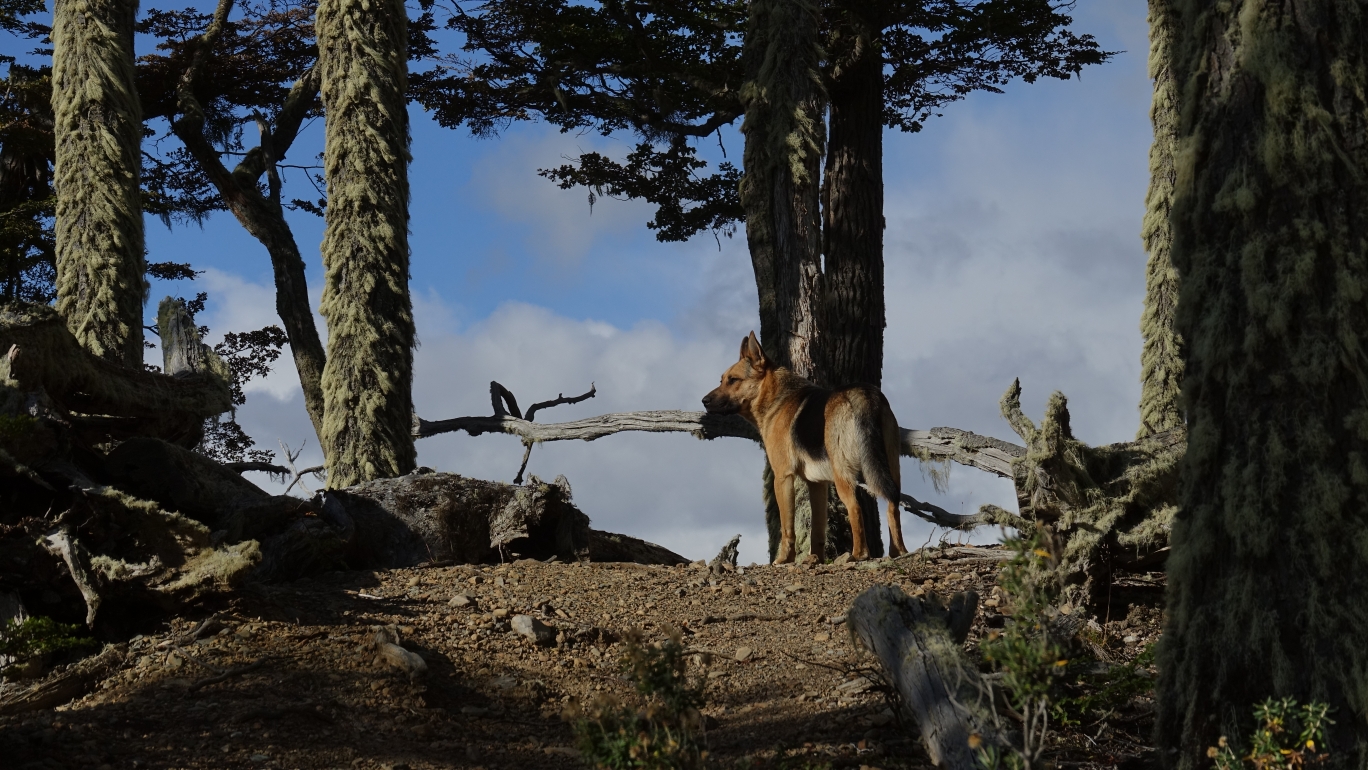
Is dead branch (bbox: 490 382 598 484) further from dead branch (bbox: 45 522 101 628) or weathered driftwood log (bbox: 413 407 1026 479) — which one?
dead branch (bbox: 45 522 101 628)

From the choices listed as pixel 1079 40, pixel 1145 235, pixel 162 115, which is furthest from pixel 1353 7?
pixel 162 115

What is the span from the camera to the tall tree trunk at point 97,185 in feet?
38.0

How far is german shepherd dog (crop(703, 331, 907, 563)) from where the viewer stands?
361 inches

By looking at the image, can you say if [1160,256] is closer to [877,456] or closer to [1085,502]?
[877,456]

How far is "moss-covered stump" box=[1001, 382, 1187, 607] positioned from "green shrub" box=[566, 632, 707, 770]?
395cm

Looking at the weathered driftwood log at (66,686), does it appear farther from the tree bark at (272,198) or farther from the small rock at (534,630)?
the tree bark at (272,198)

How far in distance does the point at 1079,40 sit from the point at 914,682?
13.5 metres

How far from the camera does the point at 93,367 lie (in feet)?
26.2

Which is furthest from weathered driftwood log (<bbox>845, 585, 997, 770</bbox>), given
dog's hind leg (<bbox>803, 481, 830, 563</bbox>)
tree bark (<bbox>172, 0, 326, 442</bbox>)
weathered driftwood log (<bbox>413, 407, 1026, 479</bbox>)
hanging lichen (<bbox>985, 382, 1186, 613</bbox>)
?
tree bark (<bbox>172, 0, 326, 442</bbox>)

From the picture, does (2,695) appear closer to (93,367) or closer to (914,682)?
(93,367)

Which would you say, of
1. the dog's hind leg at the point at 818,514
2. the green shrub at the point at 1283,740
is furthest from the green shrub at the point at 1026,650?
the dog's hind leg at the point at 818,514

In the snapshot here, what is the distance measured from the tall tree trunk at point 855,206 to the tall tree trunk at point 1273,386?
8283mm

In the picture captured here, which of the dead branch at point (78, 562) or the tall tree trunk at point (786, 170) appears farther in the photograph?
the tall tree trunk at point (786, 170)

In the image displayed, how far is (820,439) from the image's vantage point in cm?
950
